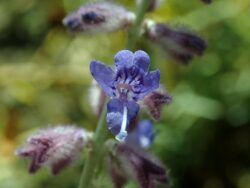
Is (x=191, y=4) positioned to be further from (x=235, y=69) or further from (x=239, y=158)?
(x=239, y=158)

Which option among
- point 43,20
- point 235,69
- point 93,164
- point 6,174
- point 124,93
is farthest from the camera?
point 43,20

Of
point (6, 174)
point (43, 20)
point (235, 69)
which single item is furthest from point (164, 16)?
point (6, 174)

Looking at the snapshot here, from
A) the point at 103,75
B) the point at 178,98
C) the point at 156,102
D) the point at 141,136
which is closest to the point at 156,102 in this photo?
the point at 156,102

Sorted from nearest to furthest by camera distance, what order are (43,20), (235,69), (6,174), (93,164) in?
(93,164)
(6,174)
(235,69)
(43,20)

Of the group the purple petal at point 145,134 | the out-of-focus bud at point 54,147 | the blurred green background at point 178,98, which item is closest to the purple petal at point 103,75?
the out-of-focus bud at point 54,147

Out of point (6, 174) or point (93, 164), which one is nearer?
point (93, 164)

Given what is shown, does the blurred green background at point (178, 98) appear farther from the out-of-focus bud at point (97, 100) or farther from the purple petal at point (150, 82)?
the purple petal at point (150, 82)

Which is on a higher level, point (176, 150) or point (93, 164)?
point (176, 150)

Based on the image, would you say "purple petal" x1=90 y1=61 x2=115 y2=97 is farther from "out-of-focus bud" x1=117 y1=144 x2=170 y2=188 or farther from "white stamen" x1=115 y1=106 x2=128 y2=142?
"out-of-focus bud" x1=117 y1=144 x2=170 y2=188
